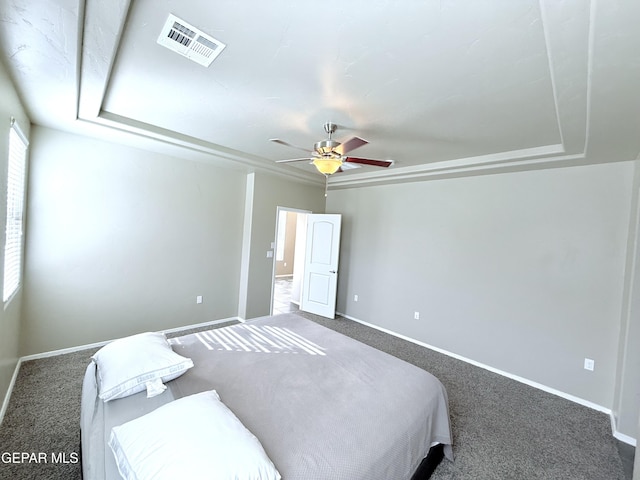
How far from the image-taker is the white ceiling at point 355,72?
1.27m

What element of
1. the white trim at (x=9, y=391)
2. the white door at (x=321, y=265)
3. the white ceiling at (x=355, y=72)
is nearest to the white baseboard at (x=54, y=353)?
the white trim at (x=9, y=391)

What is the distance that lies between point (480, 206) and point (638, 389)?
7.30 feet

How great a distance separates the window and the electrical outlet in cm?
528

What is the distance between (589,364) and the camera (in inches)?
112

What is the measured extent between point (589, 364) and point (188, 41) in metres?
4.48

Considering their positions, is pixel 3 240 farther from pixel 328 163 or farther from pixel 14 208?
pixel 328 163

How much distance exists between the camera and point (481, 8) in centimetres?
122

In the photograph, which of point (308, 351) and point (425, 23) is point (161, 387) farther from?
point (425, 23)

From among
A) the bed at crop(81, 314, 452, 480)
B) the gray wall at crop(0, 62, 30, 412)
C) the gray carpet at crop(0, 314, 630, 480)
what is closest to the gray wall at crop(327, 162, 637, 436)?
the gray carpet at crop(0, 314, 630, 480)

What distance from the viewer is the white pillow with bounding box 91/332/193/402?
150cm

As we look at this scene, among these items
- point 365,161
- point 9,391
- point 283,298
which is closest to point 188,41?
point 365,161

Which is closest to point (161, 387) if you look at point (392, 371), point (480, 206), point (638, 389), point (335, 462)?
point (335, 462)

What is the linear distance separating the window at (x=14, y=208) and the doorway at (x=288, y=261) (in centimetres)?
306

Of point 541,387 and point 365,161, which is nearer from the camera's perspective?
point 365,161
